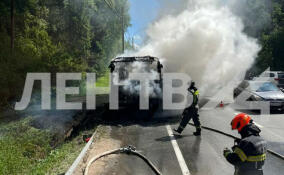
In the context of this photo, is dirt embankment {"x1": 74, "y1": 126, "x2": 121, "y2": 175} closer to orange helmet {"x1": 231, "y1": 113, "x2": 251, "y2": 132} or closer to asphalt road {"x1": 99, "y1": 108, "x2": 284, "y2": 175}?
asphalt road {"x1": 99, "y1": 108, "x2": 284, "y2": 175}

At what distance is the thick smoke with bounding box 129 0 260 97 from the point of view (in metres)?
17.9

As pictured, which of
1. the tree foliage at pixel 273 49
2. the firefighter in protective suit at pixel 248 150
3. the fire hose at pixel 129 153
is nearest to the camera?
the firefighter in protective suit at pixel 248 150

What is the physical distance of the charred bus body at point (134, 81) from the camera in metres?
12.4

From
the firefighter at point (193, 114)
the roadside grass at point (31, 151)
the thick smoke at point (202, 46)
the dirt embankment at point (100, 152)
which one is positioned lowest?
the roadside grass at point (31, 151)

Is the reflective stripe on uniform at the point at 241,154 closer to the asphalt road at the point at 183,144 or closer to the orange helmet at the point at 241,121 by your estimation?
the orange helmet at the point at 241,121

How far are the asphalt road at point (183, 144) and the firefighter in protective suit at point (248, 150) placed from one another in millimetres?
2246

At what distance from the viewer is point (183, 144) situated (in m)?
8.13

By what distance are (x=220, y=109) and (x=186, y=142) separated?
A: 22.0 feet

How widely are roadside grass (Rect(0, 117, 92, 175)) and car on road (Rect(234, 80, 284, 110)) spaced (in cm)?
861

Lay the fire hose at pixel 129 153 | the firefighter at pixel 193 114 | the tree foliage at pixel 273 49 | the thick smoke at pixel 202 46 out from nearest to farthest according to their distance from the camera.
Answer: the fire hose at pixel 129 153
the firefighter at pixel 193 114
the thick smoke at pixel 202 46
the tree foliage at pixel 273 49

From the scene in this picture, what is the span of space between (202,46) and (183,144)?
1085 cm

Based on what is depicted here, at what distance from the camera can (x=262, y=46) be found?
35.5 metres

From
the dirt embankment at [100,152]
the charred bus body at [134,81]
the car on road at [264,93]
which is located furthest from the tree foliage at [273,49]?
the dirt embankment at [100,152]

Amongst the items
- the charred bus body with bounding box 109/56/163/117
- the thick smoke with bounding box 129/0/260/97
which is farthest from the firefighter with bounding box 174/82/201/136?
the thick smoke with bounding box 129/0/260/97
